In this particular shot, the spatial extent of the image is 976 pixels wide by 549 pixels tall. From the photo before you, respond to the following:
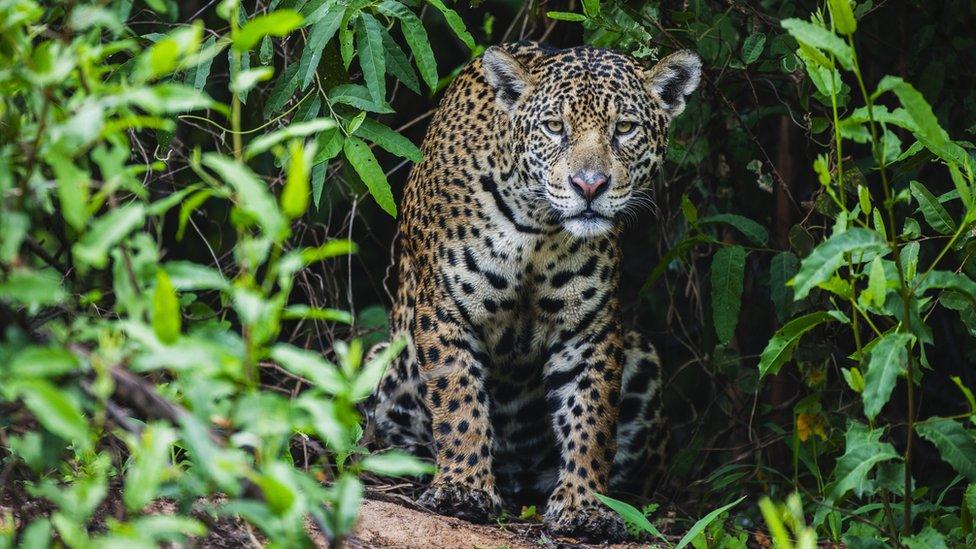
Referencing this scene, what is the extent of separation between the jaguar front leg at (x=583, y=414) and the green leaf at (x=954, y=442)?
1736mm

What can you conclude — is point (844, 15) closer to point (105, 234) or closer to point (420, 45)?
point (420, 45)

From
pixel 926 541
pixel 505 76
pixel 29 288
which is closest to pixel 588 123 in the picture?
pixel 505 76

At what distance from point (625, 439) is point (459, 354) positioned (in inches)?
45.4

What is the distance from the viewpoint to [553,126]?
5.31m

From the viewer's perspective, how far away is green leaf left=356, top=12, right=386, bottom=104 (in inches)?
177

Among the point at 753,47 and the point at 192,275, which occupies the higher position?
the point at 753,47

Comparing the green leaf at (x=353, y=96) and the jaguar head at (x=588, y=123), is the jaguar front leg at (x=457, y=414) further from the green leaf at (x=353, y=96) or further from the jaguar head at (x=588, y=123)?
the green leaf at (x=353, y=96)

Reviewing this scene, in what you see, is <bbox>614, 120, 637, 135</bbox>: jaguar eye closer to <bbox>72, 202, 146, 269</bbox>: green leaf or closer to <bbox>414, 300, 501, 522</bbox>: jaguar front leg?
<bbox>414, 300, 501, 522</bbox>: jaguar front leg

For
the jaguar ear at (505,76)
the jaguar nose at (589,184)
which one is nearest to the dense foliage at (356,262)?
the jaguar ear at (505,76)

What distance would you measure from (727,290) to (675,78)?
96 centimetres

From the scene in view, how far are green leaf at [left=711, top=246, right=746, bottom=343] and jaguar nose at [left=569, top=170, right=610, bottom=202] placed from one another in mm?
733

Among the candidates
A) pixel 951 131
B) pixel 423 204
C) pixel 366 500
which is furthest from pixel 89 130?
pixel 951 131

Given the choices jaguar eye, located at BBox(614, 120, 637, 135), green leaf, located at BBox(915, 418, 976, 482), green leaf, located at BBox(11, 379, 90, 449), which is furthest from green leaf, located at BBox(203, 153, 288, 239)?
jaguar eye, located at BBox(614, 120, 637, 135)

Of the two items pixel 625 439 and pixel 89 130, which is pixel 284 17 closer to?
pixel 89 130
